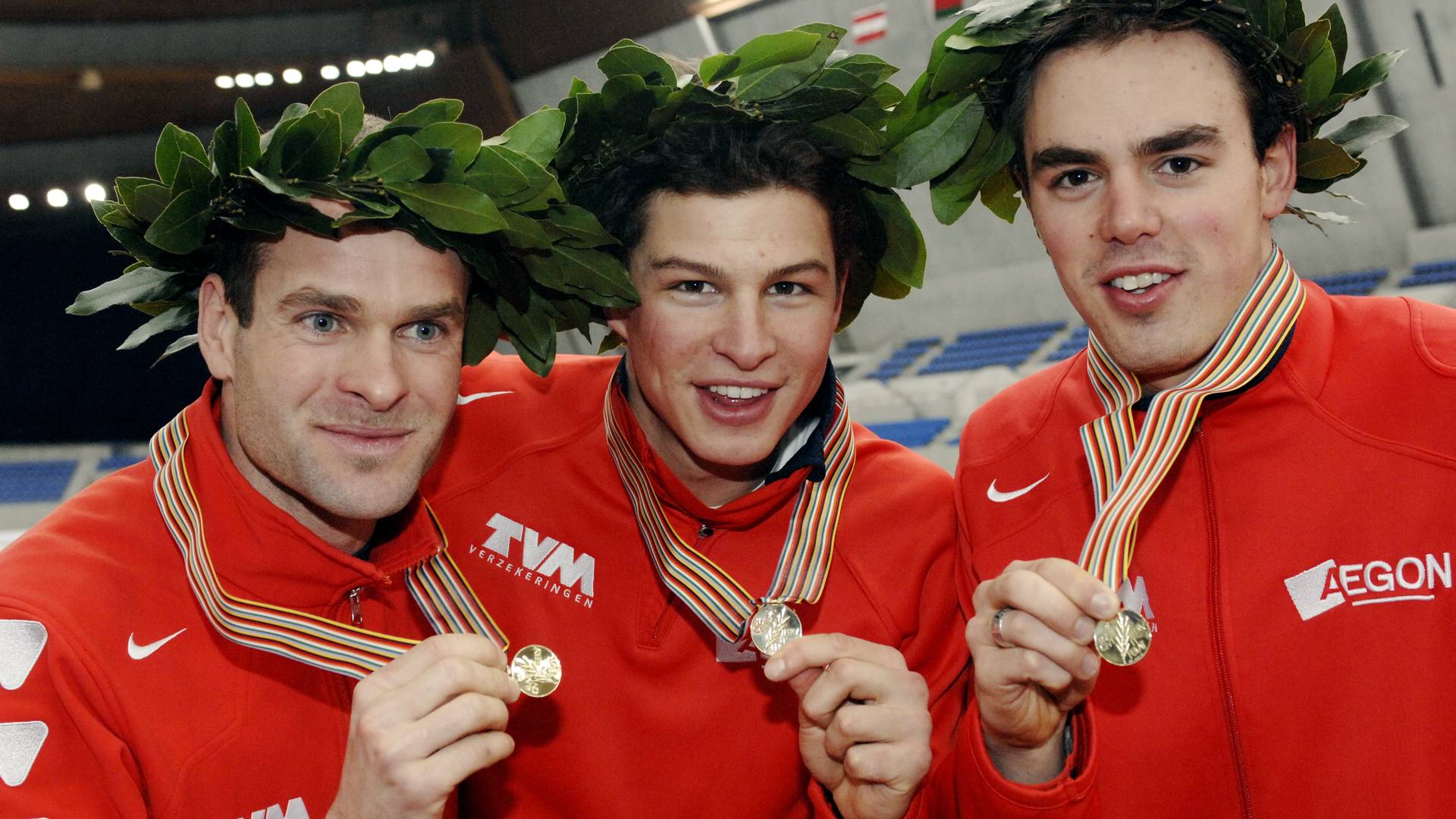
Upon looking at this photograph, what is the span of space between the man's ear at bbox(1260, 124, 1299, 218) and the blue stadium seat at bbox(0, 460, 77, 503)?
17.2 m

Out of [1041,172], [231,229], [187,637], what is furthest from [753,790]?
[231,229]

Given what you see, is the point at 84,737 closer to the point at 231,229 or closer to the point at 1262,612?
the point at 231,229

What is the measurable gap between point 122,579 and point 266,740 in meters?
0.38

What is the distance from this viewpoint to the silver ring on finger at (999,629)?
5.86ft

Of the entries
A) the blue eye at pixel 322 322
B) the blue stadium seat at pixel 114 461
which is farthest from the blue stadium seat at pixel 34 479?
the blue eye at pixel 322 322

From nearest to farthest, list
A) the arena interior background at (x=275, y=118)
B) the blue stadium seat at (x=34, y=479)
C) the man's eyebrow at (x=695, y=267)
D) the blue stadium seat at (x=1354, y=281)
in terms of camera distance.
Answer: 1. the man's eyebrow at (x=695, y=267)
2. the blue stadium seat at (x=1354, y=281)
3. the arena interior background at (x=275, y=118)
4. the blue stadium seat at (x=34, y=479)

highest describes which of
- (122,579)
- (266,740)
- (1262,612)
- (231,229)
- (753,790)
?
(231,229)

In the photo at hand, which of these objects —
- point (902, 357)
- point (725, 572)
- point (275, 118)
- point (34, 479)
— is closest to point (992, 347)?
point (902, 357)

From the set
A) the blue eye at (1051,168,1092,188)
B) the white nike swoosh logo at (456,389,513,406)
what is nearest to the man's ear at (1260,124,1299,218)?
the blue eye at (1051,168,1092,188)

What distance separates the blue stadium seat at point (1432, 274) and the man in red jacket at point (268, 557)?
12136mm

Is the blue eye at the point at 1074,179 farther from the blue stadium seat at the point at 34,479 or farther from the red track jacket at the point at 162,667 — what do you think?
the blue stadium seat at the point at 34,479

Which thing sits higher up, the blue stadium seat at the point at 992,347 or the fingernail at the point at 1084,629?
the fingernail at the point at 1084,629

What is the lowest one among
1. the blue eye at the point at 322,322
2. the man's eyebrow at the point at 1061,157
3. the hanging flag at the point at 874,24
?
the man's eyebrow at the point at 1061,157

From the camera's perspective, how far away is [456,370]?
233 cm
